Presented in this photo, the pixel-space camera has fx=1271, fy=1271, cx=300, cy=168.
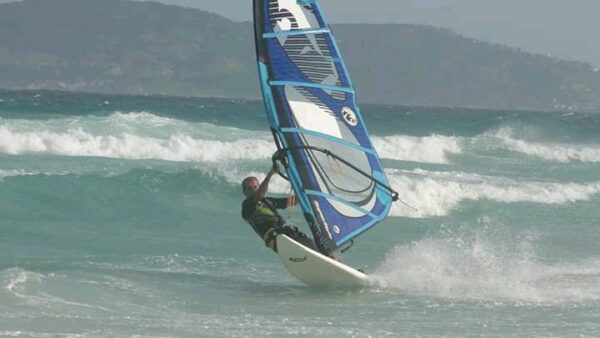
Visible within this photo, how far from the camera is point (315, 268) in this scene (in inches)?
406

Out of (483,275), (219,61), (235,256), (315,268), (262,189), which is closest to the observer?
(262,189)

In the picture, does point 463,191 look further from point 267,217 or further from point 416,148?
point 416,148

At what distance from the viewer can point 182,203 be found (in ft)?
57.4

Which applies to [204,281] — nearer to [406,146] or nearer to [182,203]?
[182,203]

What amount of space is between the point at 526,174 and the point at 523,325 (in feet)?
64.5

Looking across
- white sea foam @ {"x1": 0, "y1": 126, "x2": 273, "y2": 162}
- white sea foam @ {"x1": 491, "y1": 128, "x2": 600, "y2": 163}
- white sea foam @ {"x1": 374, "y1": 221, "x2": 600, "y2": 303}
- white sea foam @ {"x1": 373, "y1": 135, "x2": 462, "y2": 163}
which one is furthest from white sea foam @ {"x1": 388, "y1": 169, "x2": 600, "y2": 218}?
white sea foam @ {"x1": 491, "y1": 128, "x2": 600, "y2": 163}

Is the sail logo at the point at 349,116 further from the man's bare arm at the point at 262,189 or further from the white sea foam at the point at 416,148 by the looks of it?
the white sea foam at the point at 416,148

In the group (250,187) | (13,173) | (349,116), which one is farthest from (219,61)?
(250,187)

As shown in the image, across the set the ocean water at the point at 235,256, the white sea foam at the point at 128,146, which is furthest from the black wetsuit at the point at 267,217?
the white sea foam at the point at 128,146

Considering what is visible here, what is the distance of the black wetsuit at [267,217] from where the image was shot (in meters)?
10.1

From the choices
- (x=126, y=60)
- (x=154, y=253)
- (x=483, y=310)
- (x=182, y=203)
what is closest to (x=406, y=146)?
(x=182, y=203)

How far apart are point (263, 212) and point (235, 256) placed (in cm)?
267

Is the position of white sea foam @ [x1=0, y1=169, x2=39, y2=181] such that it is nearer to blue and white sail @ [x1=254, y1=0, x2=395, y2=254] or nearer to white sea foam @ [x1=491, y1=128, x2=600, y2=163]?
blue and white sail @ [x1=254, y1=0, x2=395, y2=254]

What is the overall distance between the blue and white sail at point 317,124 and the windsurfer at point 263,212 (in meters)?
0.31
